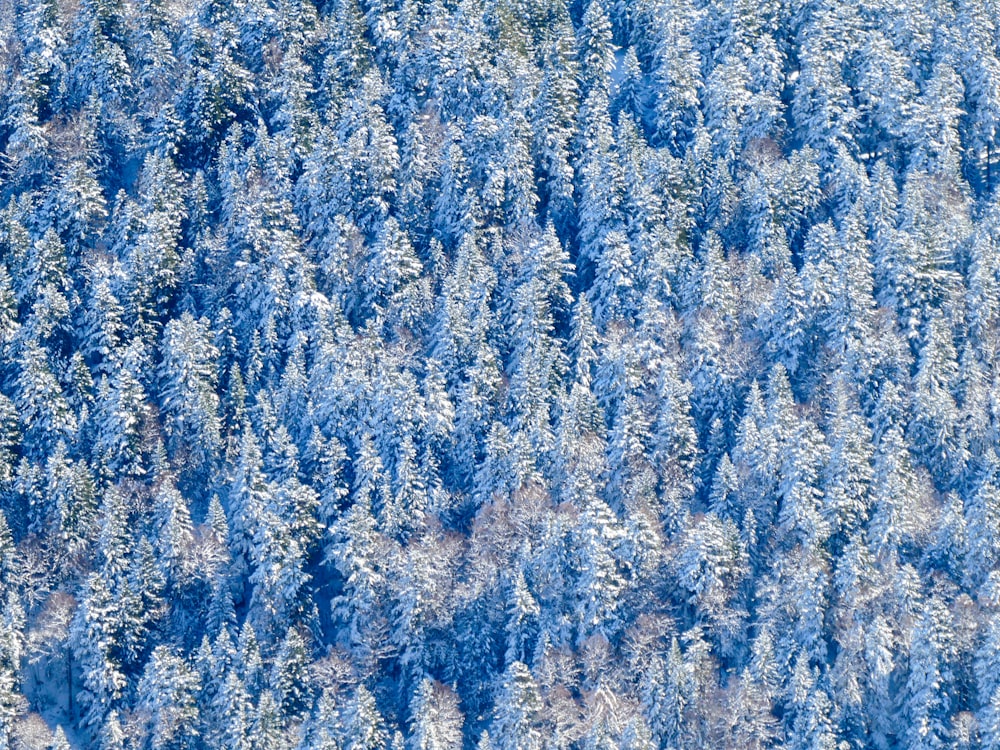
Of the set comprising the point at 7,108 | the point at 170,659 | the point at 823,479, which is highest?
the point at 7,108

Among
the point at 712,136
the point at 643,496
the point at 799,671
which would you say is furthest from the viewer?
the point at 712,136

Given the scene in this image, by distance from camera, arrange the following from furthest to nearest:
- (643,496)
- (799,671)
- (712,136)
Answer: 1. (712,136)
2. (643,496)
3. (799,671)

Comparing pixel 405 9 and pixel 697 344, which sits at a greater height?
pixel 405 9

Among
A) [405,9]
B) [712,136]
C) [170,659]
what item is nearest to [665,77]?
[712,136]

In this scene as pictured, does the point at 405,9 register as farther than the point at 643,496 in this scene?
Yes

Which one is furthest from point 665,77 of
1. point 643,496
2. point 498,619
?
point 498,619

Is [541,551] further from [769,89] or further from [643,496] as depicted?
[769,89]

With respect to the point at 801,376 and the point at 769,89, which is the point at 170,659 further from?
the point at 769,89
